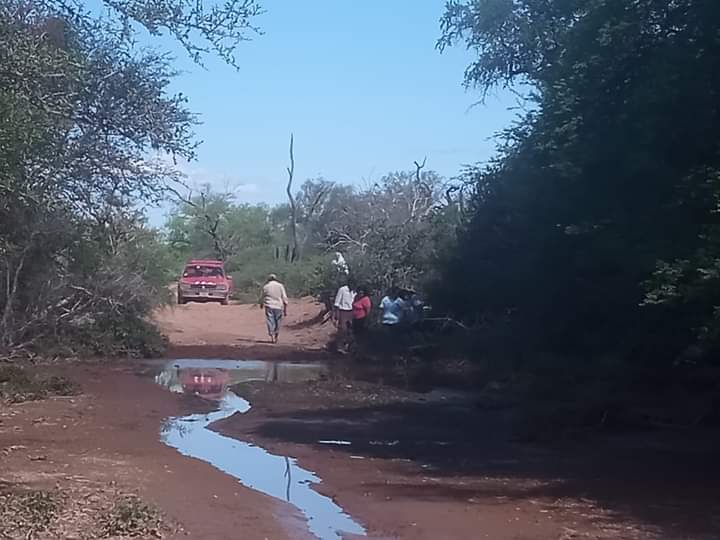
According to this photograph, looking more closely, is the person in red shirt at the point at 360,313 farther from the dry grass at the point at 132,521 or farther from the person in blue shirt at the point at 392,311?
the dry grass at the point at 132,521

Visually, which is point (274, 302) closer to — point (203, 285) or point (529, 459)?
point (529, 459)

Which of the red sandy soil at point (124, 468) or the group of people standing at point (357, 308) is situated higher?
the group of people standing at point (357, 308)

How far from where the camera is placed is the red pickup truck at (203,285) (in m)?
50.0

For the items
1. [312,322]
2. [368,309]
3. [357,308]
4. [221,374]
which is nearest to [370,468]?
[221,374]

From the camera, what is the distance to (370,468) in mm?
13930

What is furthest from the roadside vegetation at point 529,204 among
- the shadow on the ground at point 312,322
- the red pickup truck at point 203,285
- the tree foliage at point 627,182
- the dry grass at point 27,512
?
the red pickup truck at point 203,285

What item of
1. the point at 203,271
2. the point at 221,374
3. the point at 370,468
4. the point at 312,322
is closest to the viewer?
the point at 370,468

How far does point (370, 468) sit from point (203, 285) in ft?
122

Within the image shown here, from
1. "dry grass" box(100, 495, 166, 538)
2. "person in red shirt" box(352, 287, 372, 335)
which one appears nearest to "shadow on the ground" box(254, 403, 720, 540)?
"dry grass" box(100, 495, 166, 538)

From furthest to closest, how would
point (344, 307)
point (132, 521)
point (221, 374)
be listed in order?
point (344, 307)
point (221, 374)
point (132, 521)

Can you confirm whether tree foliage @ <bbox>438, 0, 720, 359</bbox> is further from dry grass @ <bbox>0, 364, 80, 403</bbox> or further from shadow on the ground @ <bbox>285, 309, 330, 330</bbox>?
shadow on the ground @ <bbox>285, 309, 330, 330</bbox>

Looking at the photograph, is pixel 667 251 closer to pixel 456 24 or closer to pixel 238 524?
pixel 238 524

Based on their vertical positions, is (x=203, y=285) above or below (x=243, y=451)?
above

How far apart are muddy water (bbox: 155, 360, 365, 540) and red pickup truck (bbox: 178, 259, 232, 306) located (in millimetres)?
24128
